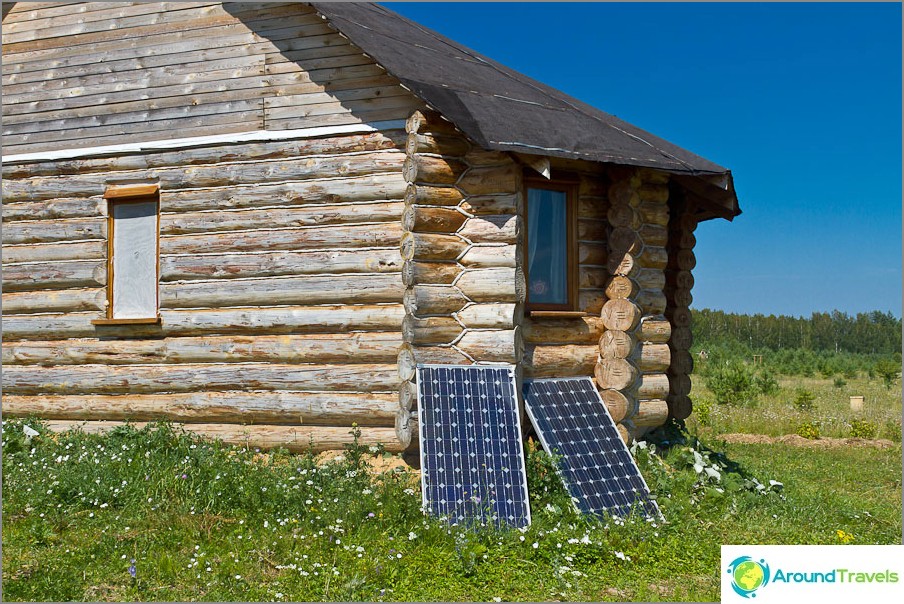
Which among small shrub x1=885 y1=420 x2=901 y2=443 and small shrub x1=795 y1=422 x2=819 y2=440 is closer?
small shrub x1=795 y1=422 x2=819 y2=440

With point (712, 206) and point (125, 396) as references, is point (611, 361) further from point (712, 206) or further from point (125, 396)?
point (125, 396)


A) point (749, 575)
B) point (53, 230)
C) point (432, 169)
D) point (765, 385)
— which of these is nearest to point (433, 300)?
point (432, 169)

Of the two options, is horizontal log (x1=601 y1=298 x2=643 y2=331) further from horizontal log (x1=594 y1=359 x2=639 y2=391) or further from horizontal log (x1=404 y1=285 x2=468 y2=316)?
horizontal log (x1=404 y1=285 x2=468 y2=316)

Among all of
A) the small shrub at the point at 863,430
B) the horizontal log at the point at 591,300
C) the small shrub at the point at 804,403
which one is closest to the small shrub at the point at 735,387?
the small shrub at the point at 804,403

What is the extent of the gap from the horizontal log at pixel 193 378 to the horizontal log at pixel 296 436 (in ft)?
1.54

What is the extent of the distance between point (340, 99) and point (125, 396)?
4.72 m

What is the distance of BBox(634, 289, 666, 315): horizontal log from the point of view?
10.3m

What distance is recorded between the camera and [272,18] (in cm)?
993

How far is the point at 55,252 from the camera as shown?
1086 centimetres

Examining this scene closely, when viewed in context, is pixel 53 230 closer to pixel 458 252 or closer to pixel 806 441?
pixel 458 252

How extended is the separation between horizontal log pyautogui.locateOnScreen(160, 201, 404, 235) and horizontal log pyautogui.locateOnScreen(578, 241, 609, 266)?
233cm

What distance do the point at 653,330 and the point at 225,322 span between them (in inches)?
213

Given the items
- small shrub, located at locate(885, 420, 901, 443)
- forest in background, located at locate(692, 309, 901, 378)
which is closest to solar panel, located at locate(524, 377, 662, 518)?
small shrub, located at locate(885, 420, 901, 443)

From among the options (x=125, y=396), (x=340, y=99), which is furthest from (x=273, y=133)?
(x=125, y=396)
